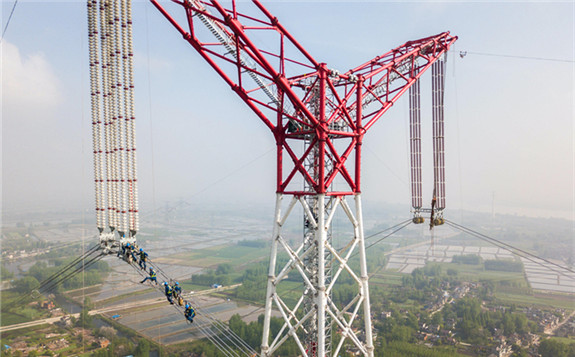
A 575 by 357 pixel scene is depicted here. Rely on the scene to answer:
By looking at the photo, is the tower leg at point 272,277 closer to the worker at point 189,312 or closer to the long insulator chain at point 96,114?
the worker at point 189,312

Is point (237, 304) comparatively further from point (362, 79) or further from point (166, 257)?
point (362, 79)

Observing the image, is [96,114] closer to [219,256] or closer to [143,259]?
[143,259]

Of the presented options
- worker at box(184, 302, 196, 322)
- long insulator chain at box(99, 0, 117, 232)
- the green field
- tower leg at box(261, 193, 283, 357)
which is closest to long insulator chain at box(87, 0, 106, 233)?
long insulator chain at box(99, 0, 117, 232)

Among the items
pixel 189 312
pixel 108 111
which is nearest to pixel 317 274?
pixel 189 312

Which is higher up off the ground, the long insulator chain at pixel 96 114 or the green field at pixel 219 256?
the long insulator chain at pixel 96 114

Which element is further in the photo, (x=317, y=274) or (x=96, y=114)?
(x=317, y=274)

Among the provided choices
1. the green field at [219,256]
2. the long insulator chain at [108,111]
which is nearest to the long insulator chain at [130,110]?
the long insulator chain at [108,111]

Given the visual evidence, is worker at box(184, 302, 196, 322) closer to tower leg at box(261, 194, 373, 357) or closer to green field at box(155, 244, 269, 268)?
tower leg at box(261, 194, 373, 357)

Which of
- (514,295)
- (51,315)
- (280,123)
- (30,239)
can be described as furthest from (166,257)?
(280,123)

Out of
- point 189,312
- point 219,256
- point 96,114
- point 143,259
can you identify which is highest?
point 96,114
